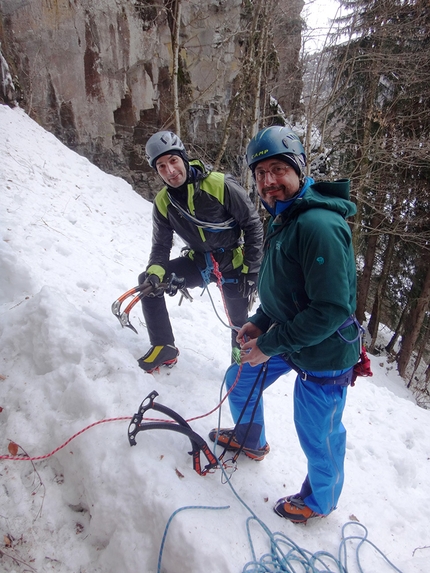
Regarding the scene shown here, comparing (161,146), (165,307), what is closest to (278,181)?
(161,146)

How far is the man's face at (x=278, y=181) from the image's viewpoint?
6.11ft

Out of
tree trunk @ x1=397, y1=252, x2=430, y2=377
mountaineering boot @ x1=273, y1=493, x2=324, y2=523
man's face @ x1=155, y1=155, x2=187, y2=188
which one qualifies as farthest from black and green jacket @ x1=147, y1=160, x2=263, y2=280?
tree trunk @ x1=397, y1=252, x2=430, y2=377

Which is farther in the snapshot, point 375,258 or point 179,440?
point 375,258

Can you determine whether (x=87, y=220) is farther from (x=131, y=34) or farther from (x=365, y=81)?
(x=365, y=81)

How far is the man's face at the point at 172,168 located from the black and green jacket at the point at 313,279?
1.32 metres

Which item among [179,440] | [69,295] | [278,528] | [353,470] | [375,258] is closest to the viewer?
[278,528]

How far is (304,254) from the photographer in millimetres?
1684

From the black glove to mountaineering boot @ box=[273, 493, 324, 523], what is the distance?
6.09 feet

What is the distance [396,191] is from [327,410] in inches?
431

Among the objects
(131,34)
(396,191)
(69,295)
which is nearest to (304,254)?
(69,295)

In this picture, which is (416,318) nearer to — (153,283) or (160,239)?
(160,239)

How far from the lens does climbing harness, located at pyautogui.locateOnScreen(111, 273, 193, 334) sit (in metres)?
3.02

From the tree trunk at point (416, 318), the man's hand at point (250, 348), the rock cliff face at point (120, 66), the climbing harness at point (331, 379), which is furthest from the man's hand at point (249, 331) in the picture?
the tree trunk at point (416, 318)

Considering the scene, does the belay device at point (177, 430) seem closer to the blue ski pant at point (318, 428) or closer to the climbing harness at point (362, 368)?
the blue ski pant at point (318, 428)
